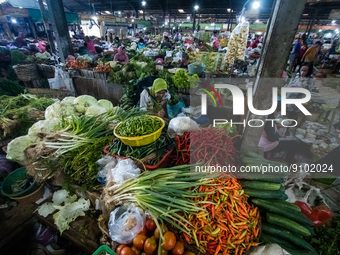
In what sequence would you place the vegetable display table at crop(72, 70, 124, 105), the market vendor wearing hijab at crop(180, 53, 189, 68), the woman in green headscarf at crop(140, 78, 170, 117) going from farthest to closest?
1. the market vendor wearing hijab at crop(180, 53, 189, 68)
2. the vegetable display table at crop(72, 70, 124, 105)
3. the woman in green headscarf at crop(140, 78, 170, 117)

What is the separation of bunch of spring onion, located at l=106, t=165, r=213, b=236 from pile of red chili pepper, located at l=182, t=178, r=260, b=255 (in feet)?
0.26

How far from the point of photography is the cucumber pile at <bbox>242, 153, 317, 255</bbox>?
5.61 feet

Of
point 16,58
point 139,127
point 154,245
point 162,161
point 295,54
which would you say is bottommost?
point 154,245

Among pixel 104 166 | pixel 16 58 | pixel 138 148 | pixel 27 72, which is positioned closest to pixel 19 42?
pixel 16 58

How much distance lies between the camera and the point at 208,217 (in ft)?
5.40

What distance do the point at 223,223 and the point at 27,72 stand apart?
996cm

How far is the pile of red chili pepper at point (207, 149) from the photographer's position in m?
2.02

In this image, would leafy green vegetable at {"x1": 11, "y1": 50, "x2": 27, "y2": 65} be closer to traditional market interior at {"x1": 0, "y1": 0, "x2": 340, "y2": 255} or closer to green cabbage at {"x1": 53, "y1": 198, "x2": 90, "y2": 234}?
traditional market interior at {"x1": 0, "y1": 0, "x2": 340, "y2": 255}

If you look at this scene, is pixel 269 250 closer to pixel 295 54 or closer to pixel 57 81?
pixel 57 81

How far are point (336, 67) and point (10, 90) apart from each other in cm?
1764

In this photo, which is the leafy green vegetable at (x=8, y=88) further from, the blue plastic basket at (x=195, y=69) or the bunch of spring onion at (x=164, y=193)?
the bunch of spring onion at (x=164, y=193)

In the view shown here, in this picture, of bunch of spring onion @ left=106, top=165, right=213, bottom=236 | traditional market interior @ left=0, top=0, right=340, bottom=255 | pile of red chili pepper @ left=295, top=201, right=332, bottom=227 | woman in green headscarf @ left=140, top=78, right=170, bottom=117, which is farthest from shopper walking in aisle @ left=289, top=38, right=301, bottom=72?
bunch of spring onion @ left=106, top=165, right=213, bottom=236

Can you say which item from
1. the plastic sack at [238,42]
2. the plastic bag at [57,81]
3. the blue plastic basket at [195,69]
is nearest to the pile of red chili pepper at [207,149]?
the blue plastic basket at [195,69]

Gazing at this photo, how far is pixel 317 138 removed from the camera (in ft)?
12.7
